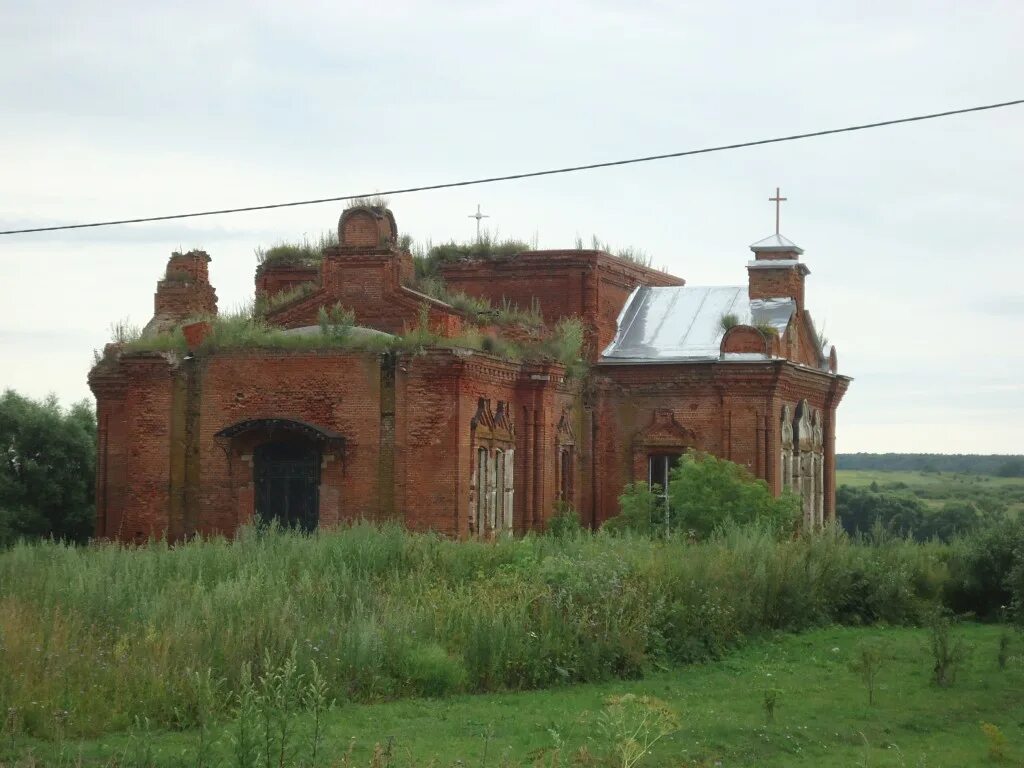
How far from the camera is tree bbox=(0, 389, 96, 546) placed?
119ft

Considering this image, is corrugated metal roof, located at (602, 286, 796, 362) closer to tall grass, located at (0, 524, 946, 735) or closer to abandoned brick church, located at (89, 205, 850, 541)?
abandoned brick church, located at (89, 205, 850, 541)

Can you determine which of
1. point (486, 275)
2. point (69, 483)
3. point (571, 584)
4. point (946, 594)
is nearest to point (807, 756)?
point (571, 584)

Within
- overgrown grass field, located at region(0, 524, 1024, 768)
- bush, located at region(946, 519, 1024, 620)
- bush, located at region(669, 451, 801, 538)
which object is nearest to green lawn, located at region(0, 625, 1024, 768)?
overgrown grass field, located at region(0, 524, 1024, 768)

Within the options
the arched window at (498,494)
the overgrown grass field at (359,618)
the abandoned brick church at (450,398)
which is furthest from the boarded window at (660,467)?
the overgrown grass field at (359,618)

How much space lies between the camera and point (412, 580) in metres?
17.9

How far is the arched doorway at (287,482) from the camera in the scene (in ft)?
84.3

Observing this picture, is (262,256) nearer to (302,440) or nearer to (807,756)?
(302,440)

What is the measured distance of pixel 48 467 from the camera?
3666 cm

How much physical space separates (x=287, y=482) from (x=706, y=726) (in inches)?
524

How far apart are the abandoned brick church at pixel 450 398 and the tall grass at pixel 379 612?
3.90 metres

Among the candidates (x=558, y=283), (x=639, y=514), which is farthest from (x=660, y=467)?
(x=558, y=283)

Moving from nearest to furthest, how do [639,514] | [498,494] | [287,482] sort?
[287,482] < [498,494] < [639,514]

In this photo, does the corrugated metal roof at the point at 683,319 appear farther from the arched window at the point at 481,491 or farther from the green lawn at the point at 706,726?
the green lawn at the point at 706,726

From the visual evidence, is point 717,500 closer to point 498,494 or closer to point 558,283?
point 498,494
